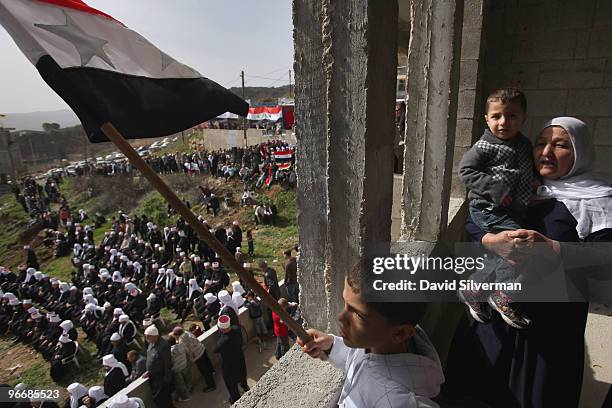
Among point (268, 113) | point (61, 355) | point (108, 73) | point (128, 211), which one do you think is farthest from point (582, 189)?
point (268, 113)

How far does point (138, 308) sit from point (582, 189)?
9917 millimetres

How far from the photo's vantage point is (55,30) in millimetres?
1299

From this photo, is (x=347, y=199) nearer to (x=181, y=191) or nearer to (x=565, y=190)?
(x=565, y=190)

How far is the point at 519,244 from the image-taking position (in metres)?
1.55

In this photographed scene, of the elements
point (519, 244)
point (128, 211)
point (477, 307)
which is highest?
point (519, 244)

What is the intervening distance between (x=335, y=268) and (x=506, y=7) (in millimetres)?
4189

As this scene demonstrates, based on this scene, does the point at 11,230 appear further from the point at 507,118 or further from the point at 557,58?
the point at 507,118

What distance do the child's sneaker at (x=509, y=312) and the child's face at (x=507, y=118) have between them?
0.84m

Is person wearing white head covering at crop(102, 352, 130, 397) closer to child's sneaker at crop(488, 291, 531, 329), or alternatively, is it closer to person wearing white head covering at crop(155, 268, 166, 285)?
person wearing white head covering at crop(155, 268, 166, 285)

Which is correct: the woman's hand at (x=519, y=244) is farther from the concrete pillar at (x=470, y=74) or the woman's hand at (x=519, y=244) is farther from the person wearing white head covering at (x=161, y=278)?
the person wearing white head covering at (x=161, y=278)

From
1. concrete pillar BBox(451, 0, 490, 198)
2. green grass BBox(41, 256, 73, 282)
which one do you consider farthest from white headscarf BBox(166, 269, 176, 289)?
concrete pillar BBox(451, 0, 490, 198)

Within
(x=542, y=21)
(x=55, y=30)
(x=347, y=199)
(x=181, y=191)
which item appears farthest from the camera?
(x=181, y=191)

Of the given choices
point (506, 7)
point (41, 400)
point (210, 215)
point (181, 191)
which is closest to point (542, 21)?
point (506, 7)

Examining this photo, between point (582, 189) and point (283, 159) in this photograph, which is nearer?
point (582, 189)
